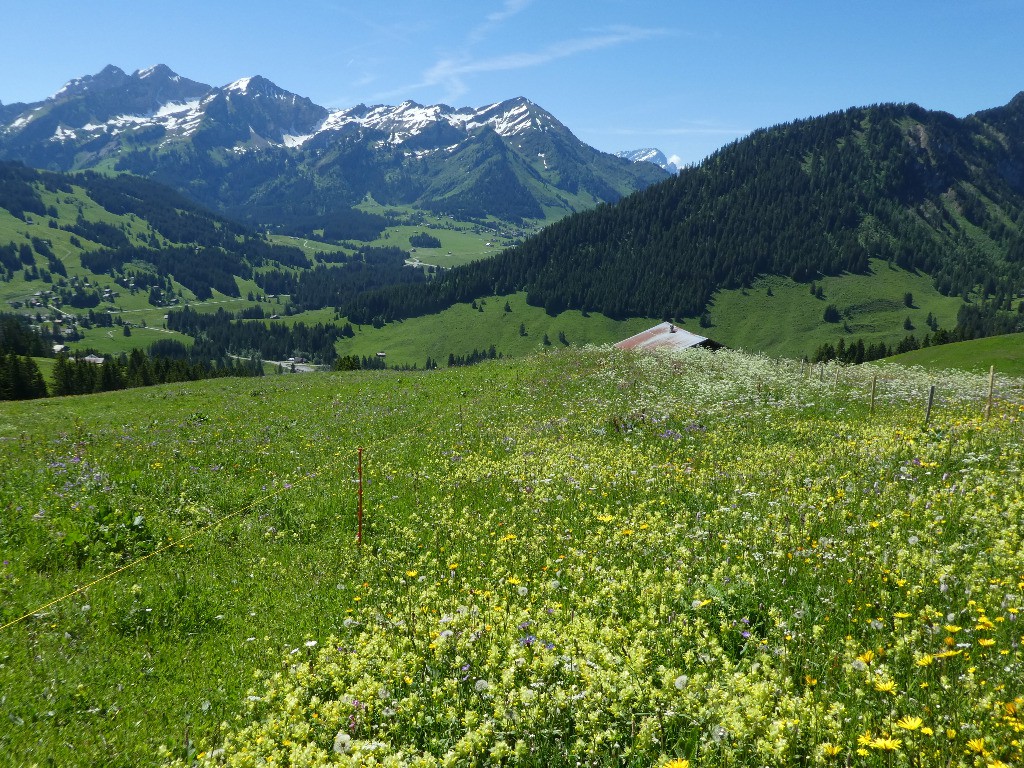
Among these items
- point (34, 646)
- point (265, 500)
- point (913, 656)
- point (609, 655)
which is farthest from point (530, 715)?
point (265, 500)

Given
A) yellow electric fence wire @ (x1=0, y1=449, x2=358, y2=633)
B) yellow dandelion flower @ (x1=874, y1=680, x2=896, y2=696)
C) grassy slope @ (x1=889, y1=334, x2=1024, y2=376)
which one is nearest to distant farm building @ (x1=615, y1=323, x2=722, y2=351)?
grassy slope @ (x1=889, y1=334, x2=1024, y2=376)

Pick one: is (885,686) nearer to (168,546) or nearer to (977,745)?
(977,745)

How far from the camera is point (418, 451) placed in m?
18.5

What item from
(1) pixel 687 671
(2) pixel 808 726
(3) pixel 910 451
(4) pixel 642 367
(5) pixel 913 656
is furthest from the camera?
(4) pixel 642 367

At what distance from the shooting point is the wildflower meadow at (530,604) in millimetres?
5035

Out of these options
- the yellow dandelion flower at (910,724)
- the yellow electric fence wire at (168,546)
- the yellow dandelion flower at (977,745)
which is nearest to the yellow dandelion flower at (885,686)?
the yellow dandelion flower at (910,724)

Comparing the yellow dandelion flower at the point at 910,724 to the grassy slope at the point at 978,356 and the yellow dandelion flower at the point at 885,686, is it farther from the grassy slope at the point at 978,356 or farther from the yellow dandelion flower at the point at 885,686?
the grassy slope at the point at 978,356

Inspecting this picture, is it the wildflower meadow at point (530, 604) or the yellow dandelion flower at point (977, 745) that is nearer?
the yellow dandelion flower at point (977, 745)

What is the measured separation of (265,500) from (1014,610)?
45.8ft

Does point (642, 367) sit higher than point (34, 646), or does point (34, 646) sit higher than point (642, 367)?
point (642, 367)

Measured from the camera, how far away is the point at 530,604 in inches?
299

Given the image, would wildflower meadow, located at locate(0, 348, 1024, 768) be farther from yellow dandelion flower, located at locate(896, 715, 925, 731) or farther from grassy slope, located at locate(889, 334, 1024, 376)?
grassy slope, located at locate(889, 334, 1024, 376)

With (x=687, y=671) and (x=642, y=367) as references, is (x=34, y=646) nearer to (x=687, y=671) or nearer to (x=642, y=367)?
(x=687, y=671)

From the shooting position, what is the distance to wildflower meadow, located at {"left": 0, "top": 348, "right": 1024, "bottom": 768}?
5035 mm
